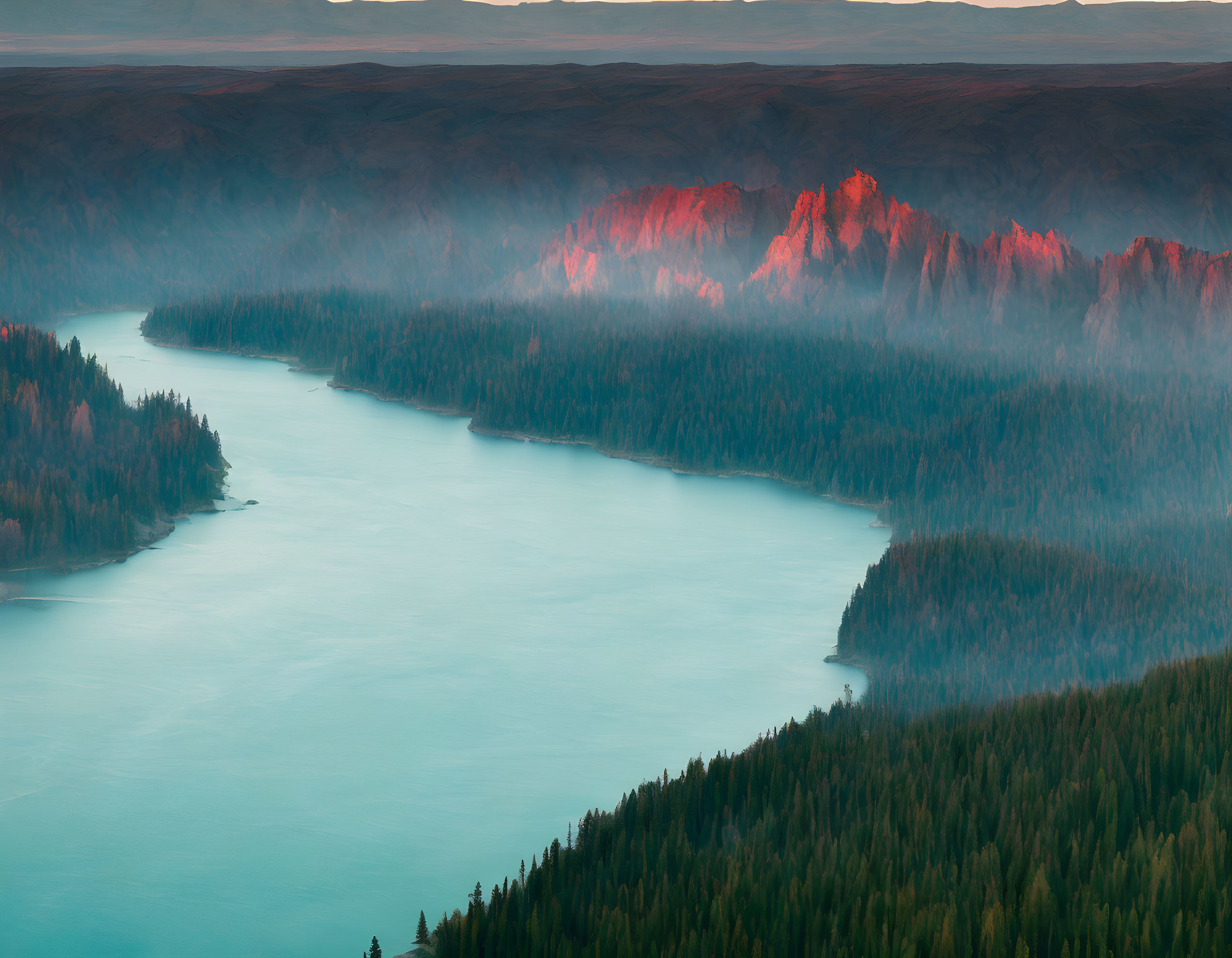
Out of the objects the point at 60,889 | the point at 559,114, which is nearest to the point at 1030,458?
the point at 60,889

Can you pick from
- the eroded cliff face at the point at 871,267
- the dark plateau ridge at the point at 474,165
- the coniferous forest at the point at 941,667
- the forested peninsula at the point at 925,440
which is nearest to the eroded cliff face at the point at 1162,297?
the eroded cliff face at the point at 871,267

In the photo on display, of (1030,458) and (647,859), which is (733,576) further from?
(647,859)

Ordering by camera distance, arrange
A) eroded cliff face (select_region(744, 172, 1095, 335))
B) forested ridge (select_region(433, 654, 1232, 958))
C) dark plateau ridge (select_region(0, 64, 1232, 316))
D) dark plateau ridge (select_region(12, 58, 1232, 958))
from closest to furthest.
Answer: forested ridge (select_region(433, 654, 1232, 958)) < dark plateau ridge (select_region(12, 58, 1232, 958)) < eroded cliff face (select_region(744, 172, 1095, 335)) < dark plateau ridge (select_region(0, 64, 1232, 316))

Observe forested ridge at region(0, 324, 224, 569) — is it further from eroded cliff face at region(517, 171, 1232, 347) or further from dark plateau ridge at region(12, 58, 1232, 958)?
eroded cliff face at region(517, 171, 1232, 347)

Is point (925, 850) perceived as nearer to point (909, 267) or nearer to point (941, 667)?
point (941, 667)

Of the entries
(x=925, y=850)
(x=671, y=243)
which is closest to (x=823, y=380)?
(x=671, y=243)

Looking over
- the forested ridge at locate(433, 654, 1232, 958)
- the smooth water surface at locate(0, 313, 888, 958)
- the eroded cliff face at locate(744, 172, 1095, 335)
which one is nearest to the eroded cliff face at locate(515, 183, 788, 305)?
the eroded cliff face at locate(744, 172, 1095, 335)
